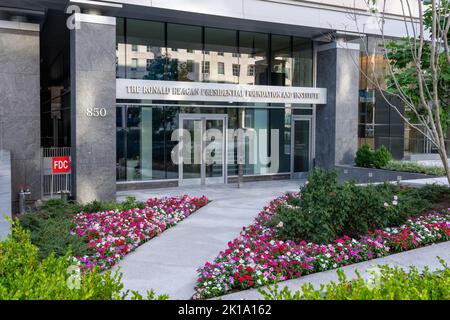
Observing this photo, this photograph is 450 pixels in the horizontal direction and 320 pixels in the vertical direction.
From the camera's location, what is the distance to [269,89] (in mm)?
18734

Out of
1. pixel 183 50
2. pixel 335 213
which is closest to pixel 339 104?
pixel 183 50

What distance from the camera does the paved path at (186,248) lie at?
21.9ft

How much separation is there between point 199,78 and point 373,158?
291 inches

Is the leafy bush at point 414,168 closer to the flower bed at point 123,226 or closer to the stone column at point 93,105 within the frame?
the flower bed at point 123,226

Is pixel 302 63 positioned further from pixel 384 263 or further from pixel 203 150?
pixel 384 263

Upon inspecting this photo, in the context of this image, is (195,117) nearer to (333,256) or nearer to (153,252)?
(153,252)

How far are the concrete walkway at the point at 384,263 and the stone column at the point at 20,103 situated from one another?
35.8 feet

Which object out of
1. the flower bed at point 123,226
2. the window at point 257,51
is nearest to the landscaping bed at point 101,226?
the flower bed at point 123,226

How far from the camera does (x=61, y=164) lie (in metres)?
14.5

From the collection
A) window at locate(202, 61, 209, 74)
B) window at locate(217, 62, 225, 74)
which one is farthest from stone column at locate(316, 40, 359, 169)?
window at locate(202, 61, 209, 74)

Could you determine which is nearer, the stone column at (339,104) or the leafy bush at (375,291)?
the leafy bush at (375,291)

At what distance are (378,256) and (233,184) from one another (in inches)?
465

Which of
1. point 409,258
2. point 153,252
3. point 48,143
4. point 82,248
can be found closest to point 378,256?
point 409,258
